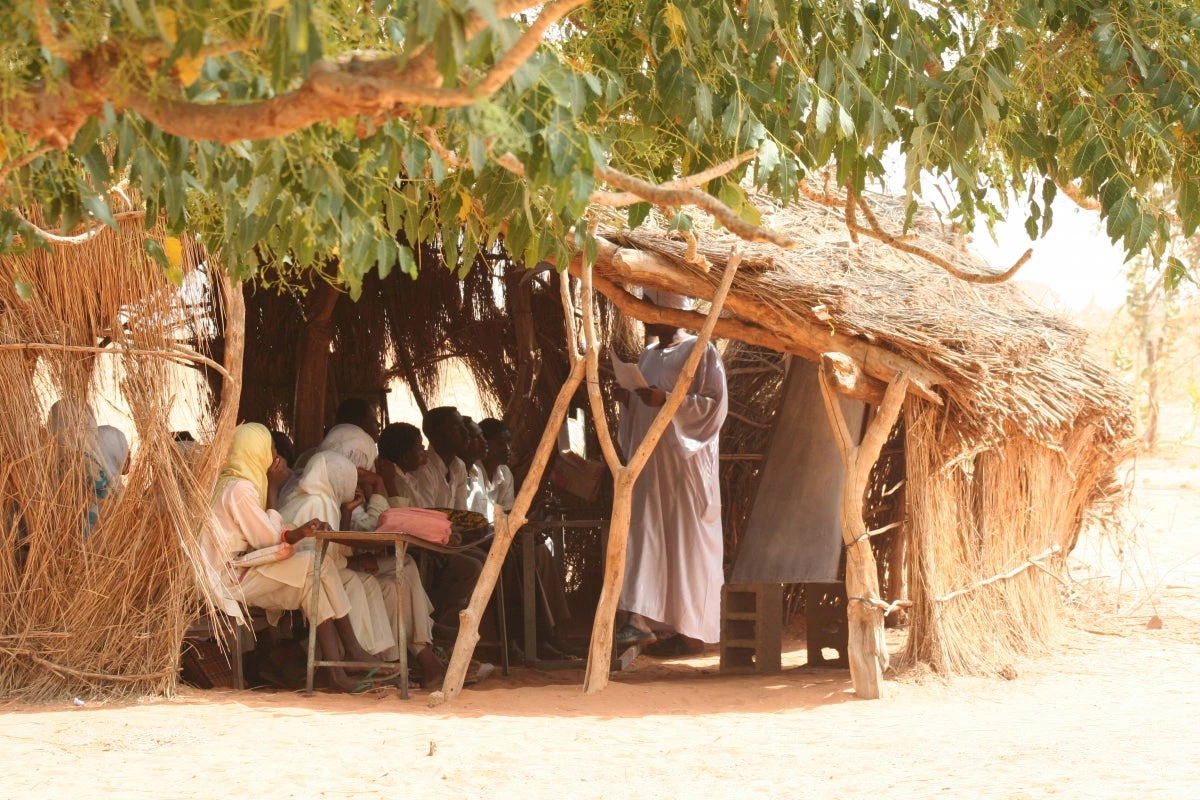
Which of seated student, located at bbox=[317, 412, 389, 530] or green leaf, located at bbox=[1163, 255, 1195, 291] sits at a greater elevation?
green leaf, located at bbox=[1163, 255, 1195, 291]

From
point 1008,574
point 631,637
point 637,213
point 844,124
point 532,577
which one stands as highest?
point 844,124

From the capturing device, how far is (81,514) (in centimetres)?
628

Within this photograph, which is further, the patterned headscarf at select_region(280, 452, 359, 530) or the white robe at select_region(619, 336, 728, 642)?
the white robe at select_region(619, 336, 728, 642)

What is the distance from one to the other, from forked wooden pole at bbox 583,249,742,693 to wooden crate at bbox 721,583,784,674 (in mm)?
1351

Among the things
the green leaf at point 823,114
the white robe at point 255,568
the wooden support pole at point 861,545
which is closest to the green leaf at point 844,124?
Result: the green leaf at point 823,114

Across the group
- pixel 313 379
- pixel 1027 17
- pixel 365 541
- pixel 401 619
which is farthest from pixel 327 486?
pixel 1027 17

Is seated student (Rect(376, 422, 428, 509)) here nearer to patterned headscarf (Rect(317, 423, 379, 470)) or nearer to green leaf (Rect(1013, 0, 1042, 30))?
patterned headscarf (Rect(317, 423, 379, 470))

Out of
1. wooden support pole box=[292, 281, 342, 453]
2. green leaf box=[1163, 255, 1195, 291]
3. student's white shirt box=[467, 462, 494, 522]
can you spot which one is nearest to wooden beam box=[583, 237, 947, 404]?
student's white shirt box=[467, 462, 494, 522]

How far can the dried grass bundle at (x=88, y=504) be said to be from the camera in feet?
20.4

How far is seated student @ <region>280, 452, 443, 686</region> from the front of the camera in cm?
676

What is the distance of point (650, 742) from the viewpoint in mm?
5629

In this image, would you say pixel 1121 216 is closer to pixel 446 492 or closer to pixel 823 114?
pixel 823 114

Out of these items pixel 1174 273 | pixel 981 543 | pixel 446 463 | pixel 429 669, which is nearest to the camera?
pixel 1174 273

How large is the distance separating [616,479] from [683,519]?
1081mm
